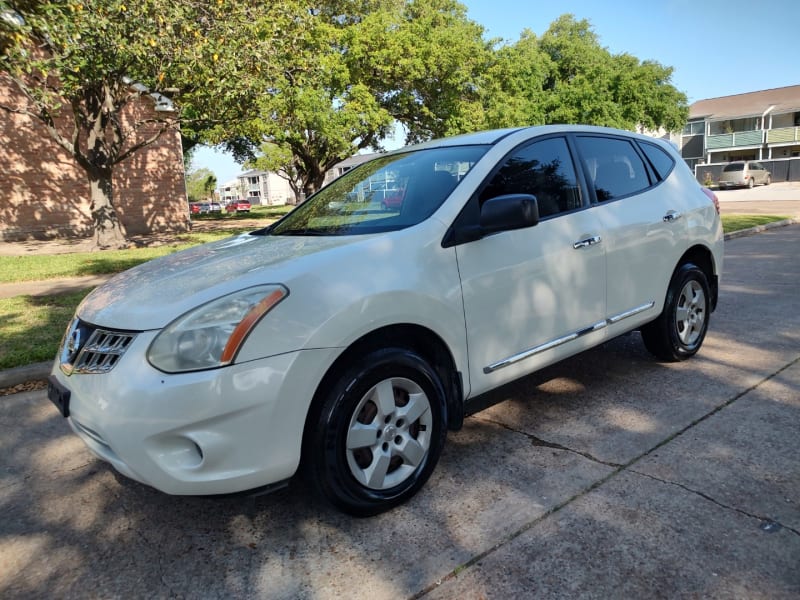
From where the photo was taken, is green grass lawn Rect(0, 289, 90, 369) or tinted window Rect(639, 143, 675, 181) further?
green grass lawn Rect(0, 289, 90, 369)

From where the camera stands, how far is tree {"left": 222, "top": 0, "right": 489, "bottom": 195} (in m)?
19.9

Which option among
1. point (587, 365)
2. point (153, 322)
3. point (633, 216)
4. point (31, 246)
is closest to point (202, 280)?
point (153, 322)

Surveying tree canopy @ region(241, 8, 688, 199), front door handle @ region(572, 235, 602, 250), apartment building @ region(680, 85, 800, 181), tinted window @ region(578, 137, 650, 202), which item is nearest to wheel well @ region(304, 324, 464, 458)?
front door handle @ region(572, 235, 602, 250)

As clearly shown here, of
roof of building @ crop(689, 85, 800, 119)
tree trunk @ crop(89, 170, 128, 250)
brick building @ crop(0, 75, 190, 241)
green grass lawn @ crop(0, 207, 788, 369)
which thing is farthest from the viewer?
roof of building @ crop(689, 85, 800, 119)

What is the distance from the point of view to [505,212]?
2.90 m

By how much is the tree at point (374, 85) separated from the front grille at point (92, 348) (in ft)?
51.4

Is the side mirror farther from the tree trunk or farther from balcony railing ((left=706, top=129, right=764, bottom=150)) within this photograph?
balcony railing ((left=706, top=129, right=764, bottom=150))

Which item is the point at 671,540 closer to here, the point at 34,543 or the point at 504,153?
the point at 504,153

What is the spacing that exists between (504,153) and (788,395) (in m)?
2.45

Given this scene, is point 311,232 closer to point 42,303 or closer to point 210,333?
point 210,333

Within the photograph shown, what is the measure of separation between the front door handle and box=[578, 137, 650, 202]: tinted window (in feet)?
1.09

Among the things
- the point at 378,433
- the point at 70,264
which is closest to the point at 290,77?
the point at 70,264

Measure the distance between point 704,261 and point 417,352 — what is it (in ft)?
9.79

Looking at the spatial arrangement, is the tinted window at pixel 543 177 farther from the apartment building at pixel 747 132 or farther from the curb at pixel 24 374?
the apartment building at pixel 747 132
